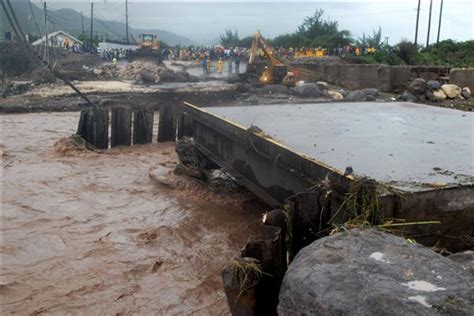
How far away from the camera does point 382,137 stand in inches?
209

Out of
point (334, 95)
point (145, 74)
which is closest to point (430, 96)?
point (334, 95)

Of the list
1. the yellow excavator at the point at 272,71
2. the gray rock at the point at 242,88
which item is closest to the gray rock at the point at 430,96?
the yellow excavator at the point at 272,71

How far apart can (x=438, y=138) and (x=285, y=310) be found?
145 inches

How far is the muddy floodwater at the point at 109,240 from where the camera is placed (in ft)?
15.4

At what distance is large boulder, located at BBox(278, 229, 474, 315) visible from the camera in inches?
77.7

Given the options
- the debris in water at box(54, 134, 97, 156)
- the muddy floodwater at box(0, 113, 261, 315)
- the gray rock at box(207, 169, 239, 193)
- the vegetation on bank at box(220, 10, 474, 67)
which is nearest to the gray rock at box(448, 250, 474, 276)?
the muddy floodwater at box(0, 113, 261, 315)

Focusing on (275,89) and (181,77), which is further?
(181,77)

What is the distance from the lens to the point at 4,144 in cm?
1195

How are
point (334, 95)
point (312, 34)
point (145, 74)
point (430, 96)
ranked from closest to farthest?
1. point (430, 96)
2. point (334, 95)
3. point (145, 74)
4. point (312, 34)

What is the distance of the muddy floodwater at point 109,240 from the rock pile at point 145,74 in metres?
18.2

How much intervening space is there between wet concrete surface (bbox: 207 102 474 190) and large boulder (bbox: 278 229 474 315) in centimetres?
105

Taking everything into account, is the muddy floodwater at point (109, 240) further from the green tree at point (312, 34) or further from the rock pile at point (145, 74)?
the green tree at point (312, 34)

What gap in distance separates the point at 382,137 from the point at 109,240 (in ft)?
12.1

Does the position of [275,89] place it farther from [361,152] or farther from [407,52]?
[361,152]
